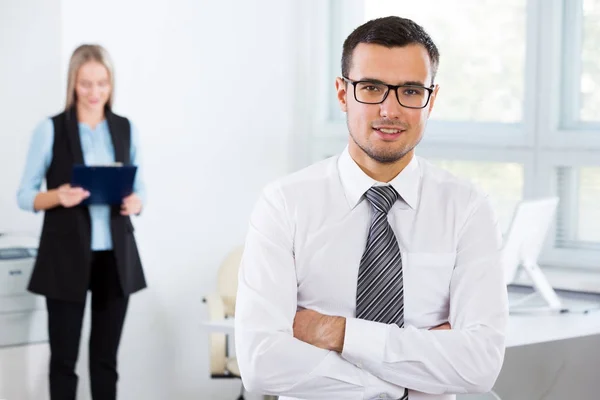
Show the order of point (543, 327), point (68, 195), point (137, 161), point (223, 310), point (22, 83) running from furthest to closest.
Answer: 1. point (223, 310)
2. point (137, 161)
3. point (68, 195)
4. point (22, 83)
5. point (543, 327)

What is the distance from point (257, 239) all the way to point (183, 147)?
2.39 m

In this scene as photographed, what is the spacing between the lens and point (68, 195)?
11.5 ft

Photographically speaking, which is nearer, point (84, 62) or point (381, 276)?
point (381, 276)

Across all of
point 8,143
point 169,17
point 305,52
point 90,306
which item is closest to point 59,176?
point 8,143

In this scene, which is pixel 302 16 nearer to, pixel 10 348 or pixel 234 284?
pixel 234 284

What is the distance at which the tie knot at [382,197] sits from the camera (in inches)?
74.2

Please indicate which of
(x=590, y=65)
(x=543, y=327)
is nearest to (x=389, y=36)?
(x=543, y=327)

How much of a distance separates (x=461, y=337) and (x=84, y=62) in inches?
88.3

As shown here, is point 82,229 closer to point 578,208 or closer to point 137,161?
point 137,161

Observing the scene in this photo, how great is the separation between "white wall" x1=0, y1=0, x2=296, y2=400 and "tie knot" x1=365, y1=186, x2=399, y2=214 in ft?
6.45

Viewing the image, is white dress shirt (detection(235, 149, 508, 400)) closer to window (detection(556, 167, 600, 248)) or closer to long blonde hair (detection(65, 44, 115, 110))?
long blonde hair (detection(65, 44, 115, 110))

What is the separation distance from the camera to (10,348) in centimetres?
344

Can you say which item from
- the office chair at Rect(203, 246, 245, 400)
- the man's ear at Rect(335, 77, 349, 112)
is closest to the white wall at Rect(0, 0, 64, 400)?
the office chair at Rect(203, 246, 245, 400)

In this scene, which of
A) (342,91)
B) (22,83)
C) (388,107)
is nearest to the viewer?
(388,107)
